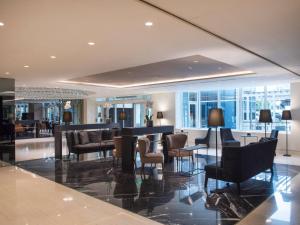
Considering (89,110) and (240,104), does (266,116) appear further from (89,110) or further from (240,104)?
(89,110)

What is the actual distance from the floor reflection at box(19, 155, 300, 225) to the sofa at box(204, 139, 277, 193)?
32 cm

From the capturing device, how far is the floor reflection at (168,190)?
402cm

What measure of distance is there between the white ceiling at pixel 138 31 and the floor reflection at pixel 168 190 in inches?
109

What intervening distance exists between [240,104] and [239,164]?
7.57 metres

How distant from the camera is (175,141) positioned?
25.2ft

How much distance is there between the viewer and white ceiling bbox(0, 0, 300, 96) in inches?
109

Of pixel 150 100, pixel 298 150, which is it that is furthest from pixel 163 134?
pixel 150 100

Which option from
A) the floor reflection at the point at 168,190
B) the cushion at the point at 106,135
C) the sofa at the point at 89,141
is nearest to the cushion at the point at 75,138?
the sofa at the point at 89,141

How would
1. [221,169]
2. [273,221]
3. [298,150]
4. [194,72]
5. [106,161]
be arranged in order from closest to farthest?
[273,221], [221,169], [194,72], [106,161], [298,150]

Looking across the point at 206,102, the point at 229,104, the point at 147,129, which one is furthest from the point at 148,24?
the point at 206,102

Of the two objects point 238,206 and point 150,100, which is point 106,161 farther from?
point 150,100

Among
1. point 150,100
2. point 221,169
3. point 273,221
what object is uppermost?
point 150,100

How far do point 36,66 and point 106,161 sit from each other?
3.80m

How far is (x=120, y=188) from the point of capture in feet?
17.6
